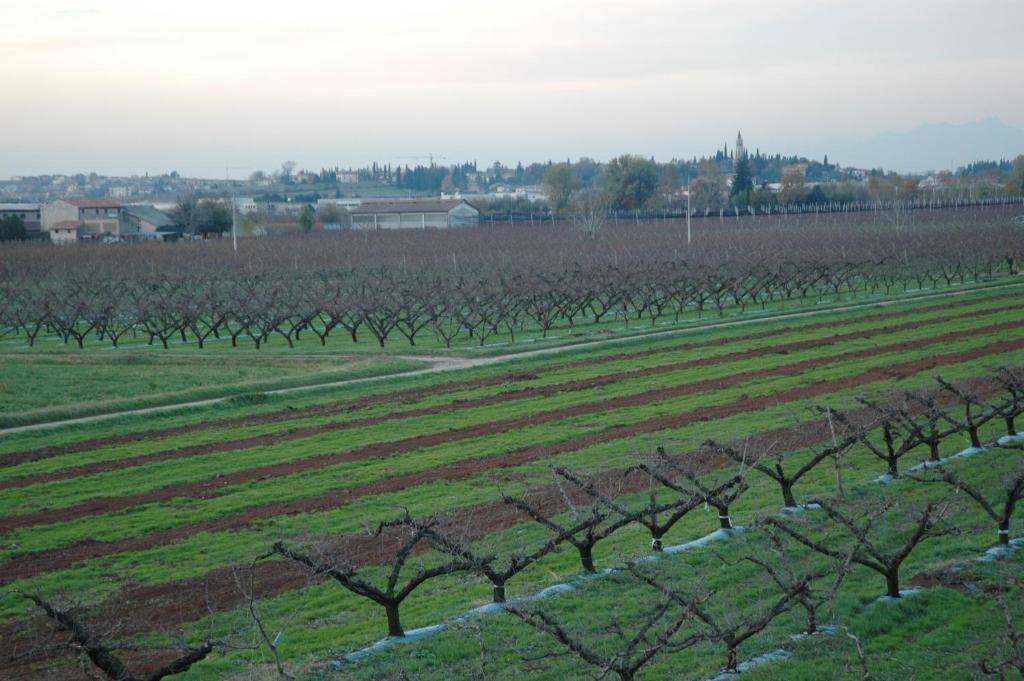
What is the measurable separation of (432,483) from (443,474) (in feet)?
2.25

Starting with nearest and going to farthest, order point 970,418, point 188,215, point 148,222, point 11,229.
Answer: point 970,418 → point 11,229 → point 188,215 → point 148,222

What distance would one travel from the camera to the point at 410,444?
20578 mm

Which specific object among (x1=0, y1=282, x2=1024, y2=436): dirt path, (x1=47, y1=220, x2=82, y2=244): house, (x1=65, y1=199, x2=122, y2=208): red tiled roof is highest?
(x1=65, y1=199, x2=122, y2=208): red tiled roof

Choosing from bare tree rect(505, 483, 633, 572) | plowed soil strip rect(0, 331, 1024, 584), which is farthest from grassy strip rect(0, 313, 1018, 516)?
bare tree rect(505, 483, 633, 572)

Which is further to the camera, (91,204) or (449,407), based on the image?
(91,204)

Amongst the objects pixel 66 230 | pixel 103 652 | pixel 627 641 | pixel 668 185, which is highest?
pixel 668 185

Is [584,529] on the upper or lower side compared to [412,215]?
lower

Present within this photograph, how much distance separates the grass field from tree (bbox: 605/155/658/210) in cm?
9013

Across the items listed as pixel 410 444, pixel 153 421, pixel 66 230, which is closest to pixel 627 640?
pixel 410 444

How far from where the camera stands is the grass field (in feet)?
34.9

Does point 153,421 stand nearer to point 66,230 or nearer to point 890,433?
point 890,433

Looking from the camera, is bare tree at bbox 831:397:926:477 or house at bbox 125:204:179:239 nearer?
bare tree at bbox 831:397:926:477

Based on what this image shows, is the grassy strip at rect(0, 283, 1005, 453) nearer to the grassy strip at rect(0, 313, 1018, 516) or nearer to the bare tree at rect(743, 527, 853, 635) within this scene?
the grassy strip at rect(0, 313, 1018, 516)

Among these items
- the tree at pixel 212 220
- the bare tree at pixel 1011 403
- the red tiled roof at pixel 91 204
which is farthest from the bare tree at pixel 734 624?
the red tiled roof at pixel 91 204
